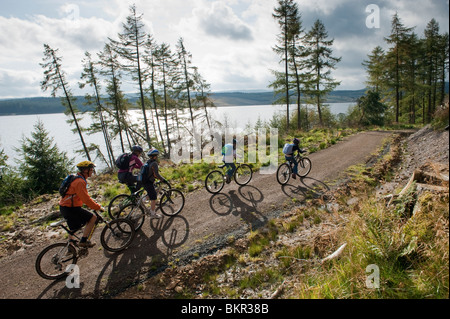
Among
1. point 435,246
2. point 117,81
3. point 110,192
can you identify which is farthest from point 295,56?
point 435,246

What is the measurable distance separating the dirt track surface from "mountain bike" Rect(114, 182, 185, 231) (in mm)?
303

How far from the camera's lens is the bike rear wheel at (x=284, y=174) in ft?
34.4

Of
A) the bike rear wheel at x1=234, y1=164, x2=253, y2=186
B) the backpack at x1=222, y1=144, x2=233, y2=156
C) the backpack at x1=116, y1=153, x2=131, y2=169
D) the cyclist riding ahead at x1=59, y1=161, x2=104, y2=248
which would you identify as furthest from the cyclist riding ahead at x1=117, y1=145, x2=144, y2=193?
the bike rear wheel at x1=234, y1=164, x2=253, y2=186

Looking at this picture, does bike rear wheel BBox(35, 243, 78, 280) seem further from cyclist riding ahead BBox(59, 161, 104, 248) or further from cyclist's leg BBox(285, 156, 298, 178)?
cyclist's leg BBox(285, 156, 298, 178)

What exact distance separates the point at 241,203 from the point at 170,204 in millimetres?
2921

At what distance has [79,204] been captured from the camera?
5.46m

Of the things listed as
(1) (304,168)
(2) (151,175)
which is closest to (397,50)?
(1) (304,168)

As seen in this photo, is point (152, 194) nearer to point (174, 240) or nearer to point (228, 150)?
point (174, 240)

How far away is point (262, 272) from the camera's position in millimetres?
5316

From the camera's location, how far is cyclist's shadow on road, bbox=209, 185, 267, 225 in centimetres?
795

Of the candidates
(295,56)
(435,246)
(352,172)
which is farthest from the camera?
(295,56)

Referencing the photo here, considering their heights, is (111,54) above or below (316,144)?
above
